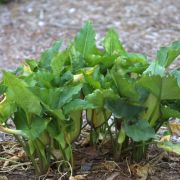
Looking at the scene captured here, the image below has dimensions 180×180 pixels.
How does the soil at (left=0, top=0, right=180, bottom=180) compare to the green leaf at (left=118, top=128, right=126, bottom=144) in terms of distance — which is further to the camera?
A: the soil at (left=0, top=0, right=180, bottom=180)

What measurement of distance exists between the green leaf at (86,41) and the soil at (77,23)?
1.53 m

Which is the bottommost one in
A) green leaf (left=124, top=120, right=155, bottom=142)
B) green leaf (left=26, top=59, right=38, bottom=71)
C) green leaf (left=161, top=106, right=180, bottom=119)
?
green leaf (left=124, top=120, right=155, bottom=142)

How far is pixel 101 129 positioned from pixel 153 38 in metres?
2.07

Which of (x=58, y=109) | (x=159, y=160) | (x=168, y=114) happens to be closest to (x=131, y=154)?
(x=159, y=160)

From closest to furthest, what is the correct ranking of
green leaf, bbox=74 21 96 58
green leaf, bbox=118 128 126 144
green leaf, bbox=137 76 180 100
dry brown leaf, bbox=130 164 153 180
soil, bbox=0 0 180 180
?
green leaf, bbox=137 76 180 100
green leaf, bbox=118 128 126 144
dry brown leaf, bbox=130 164 153 180
green leaf, bbox=74 21 96 58
soil, bbox=0 0 180 180

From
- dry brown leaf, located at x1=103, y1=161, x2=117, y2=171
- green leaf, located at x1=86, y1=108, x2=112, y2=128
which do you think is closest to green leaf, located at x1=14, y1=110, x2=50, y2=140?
green leaf, located at x1=86, y1=108, x2=112, y2=128

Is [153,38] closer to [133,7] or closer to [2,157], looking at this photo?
[133,7]

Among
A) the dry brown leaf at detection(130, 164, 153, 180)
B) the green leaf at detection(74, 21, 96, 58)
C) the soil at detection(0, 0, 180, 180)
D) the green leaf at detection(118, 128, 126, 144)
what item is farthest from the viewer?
the soil at detection(0, 0, 180, 180)

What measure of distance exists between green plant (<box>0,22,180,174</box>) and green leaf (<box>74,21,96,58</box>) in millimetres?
11

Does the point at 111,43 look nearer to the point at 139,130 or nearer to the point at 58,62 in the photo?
the point at 58,62

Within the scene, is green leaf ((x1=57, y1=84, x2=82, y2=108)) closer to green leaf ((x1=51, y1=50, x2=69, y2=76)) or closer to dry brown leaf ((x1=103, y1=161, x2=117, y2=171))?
green leaf ((x1=51, y1=50, x2=69, y2=76))

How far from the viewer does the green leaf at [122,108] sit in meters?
1.61

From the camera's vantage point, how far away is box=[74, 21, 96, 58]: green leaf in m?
1.89

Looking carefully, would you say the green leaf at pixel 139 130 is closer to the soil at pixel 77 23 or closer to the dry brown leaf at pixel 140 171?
the dry brown leaf at pixel 140 171
